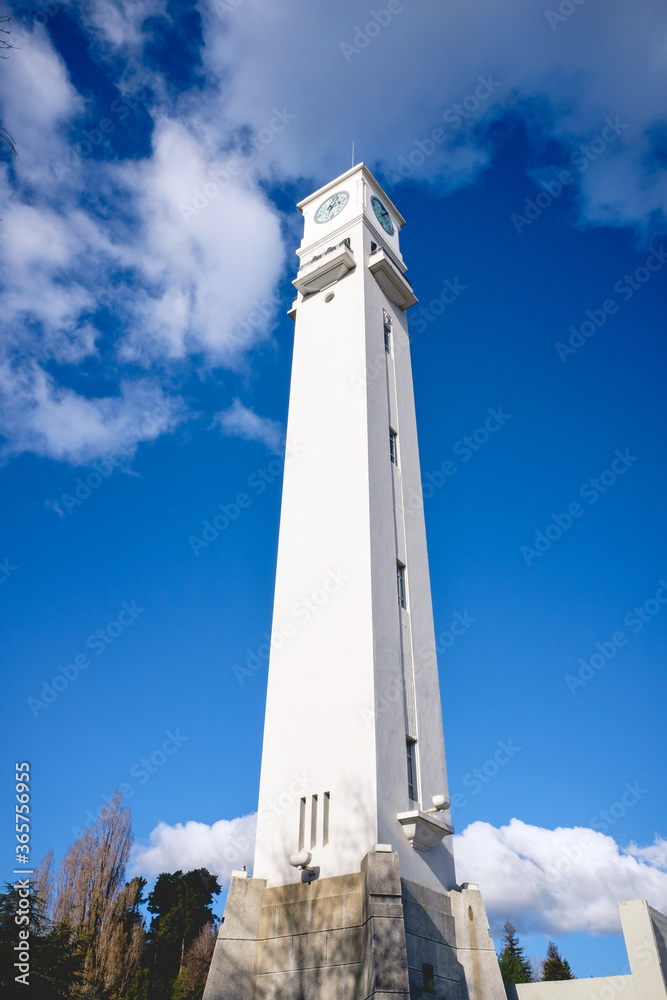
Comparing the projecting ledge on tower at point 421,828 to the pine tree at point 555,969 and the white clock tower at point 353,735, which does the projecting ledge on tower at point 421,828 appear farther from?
the pine tree at point 555,969

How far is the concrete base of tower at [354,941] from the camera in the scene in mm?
11102

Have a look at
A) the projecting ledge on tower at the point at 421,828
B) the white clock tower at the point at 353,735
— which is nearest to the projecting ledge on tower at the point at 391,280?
the white clock tower at the point at 353,735

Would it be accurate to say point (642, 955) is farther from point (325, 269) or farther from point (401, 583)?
point (325, 269)

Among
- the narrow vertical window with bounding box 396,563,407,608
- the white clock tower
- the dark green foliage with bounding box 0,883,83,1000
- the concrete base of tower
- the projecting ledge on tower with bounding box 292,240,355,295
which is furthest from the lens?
the projecting ledge on tower with bounding box 292,240,355,295

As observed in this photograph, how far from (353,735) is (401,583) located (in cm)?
445

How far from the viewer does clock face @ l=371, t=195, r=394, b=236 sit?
2541cm

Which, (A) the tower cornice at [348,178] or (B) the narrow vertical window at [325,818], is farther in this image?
(A) the tower cornice at [348,178]

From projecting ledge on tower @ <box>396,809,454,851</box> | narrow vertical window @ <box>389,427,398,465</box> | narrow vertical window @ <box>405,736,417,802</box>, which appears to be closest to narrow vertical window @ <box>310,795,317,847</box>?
projecting ledge on tower @ <box>396,809,454,851</box>

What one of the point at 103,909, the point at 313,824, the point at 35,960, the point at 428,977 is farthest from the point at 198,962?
the point at 428,977

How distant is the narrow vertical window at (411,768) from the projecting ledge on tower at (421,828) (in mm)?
655

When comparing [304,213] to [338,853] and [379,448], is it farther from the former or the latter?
[338,853]

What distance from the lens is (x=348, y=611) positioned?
15.5 m

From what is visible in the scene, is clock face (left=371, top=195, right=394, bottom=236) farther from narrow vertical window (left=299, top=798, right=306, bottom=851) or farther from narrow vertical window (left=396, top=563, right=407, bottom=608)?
narrow vertical window (left=299, top=798, right=306, bottom=851)

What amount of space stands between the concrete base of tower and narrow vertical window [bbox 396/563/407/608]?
610 cm
